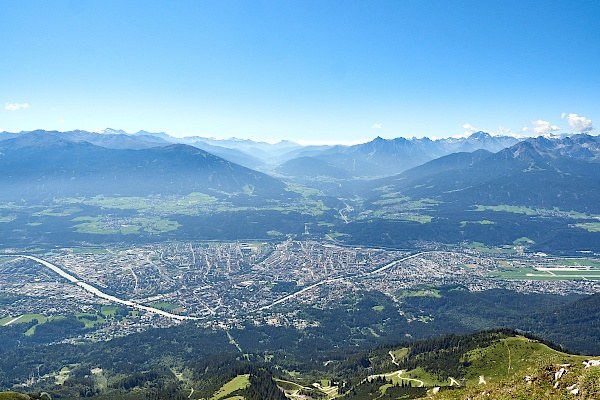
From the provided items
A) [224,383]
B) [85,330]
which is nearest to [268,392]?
[224,383]

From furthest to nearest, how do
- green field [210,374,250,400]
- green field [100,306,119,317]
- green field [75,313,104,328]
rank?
1. green field [100,306,119,317]
2. green field [75,313,104,328]
3. green field [210,374,250,400]

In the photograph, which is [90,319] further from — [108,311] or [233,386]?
[233,386]

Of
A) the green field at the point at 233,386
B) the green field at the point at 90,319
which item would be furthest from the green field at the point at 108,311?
the green field at the point at 233,386

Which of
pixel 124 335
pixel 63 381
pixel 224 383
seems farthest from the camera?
pixel 124 335

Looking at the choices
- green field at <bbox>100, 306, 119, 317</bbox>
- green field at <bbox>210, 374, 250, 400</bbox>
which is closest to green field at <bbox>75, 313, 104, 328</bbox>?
green field at <bbox>100, 306, 119, 317</bbox>

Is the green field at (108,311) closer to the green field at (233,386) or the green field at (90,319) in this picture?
the green field at (90,319)

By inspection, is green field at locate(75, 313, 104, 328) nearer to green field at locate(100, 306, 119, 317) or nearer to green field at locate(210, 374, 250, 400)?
green field at locate(100, 306, 119, 317)

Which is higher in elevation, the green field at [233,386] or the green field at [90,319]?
the green field at [233,386]

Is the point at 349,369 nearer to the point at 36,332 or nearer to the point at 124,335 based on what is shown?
the point at 124,335

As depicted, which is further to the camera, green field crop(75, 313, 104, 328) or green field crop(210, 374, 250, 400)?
green field crop(75, 313, 104, 328)

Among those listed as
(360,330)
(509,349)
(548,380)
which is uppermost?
(548,380)

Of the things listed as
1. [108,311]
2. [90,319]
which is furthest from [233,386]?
[108,311]
